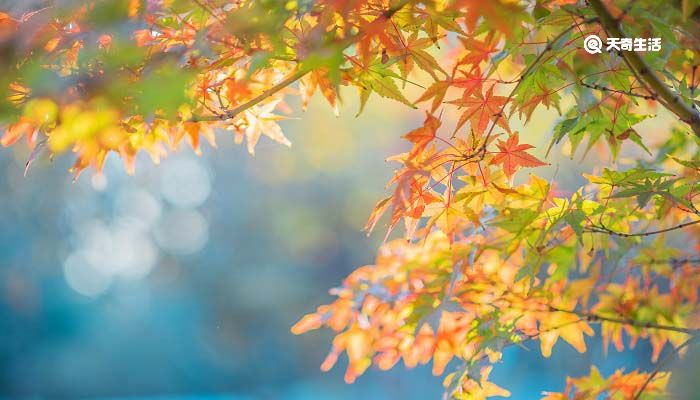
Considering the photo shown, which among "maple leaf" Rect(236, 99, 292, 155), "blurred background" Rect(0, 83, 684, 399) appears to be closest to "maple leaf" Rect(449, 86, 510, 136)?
"maple leaf" Rect(236, 99, 292, 155)

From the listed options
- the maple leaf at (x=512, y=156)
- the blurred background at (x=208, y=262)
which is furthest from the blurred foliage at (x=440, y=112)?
the blurred background at (x=208, y=262)

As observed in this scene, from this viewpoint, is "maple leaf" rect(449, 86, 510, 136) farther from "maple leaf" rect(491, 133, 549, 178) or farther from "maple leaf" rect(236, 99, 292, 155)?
"maple leaf" rect(236, 99, 292, 155)

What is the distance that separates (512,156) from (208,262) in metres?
5.48

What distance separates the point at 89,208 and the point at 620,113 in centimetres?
585

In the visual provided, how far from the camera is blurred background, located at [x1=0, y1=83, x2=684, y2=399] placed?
5.71m

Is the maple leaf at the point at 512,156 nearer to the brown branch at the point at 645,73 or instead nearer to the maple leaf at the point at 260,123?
the brown branch at the point at 645,73

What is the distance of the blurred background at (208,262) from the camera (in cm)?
571

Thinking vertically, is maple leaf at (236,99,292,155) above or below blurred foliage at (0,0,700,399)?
above
